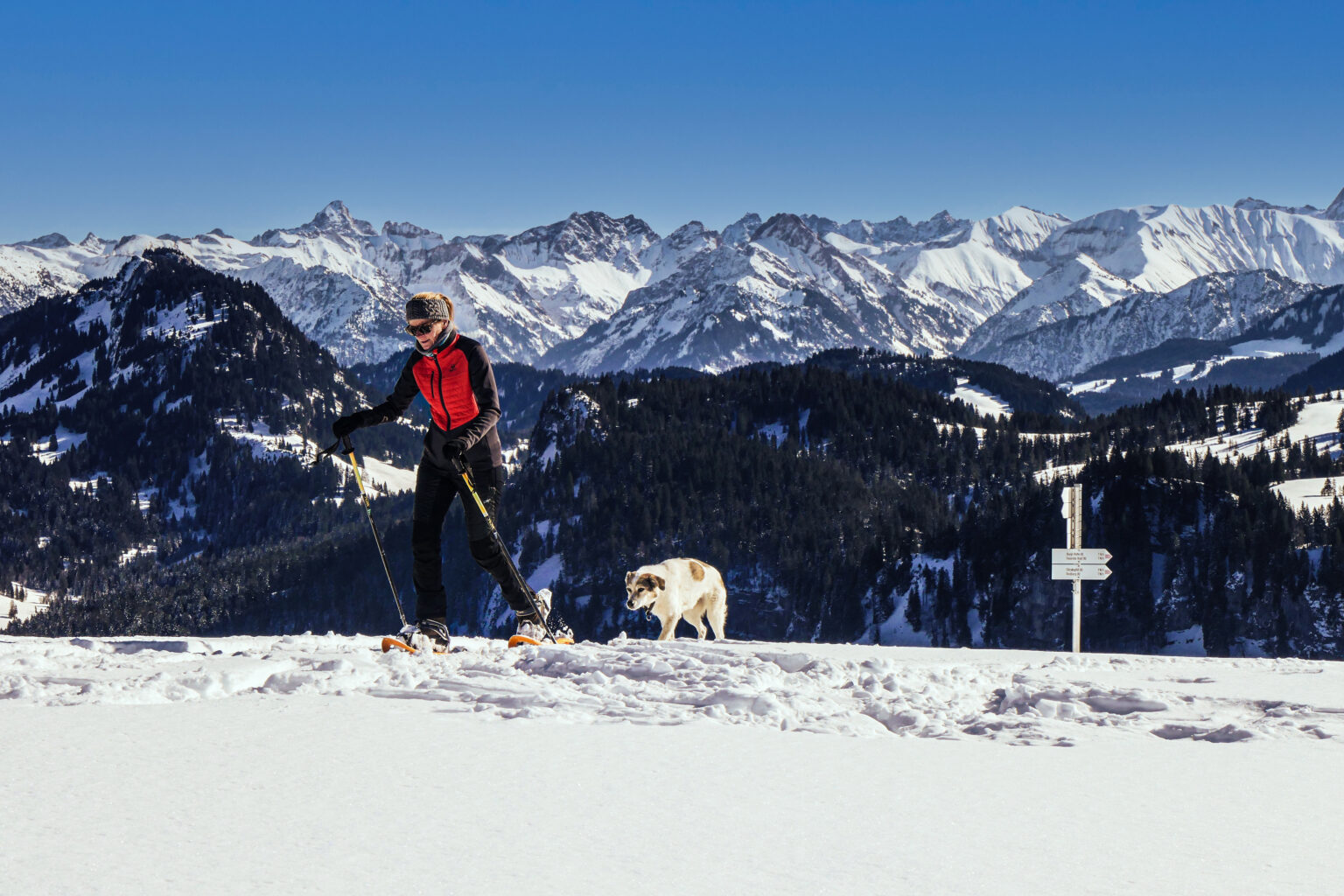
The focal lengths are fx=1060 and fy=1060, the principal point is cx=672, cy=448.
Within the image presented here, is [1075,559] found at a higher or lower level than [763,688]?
higher

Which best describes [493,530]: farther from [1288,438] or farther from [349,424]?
[1288,438]

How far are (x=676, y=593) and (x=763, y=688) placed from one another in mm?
7674

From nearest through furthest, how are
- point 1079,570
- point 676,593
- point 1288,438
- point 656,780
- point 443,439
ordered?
1. point 656,780
2. point 443,439
3. point 676,593
4. point 1079,570
5. point 1288,438

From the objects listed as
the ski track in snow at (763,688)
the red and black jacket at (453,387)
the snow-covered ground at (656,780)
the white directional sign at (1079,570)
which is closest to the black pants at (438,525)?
the red and black jacket at (453,387)

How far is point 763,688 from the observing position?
825cm

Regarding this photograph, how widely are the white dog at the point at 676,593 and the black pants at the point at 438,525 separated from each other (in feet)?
10.5

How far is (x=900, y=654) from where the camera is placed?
12.0m

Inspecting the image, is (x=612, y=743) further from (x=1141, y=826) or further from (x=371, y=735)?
(x=1141, y=826)

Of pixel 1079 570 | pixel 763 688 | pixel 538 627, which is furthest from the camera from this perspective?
pixel 1079 570

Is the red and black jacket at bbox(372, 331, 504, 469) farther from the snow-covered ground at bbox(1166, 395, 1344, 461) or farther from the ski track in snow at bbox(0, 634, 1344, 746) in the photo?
the snow-covered ground at bbox(1166, 395, 1344, 461)

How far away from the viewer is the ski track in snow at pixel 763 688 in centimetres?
721

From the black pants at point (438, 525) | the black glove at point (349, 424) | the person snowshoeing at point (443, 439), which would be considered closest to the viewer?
the person snowshoeing at point (443, 439)

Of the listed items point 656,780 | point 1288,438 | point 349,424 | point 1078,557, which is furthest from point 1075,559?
point 1288,438

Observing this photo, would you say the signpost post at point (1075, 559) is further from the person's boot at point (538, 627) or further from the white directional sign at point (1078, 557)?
the person's boot at point (538, 627)
